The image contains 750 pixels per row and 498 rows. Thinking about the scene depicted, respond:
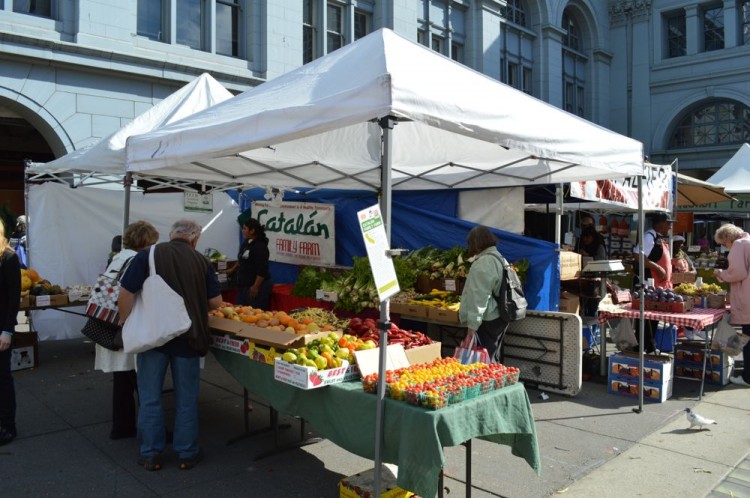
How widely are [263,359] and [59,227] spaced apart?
700 centimetres

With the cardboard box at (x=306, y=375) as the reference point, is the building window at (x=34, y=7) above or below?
above

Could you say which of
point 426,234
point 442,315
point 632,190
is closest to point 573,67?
point 632,190

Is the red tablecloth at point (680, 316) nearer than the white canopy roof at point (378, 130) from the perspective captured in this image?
No

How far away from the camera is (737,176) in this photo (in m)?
13.9

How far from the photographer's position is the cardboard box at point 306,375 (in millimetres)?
3732

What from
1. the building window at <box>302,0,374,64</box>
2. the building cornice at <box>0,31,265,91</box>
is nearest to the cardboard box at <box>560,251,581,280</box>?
the building cornice at <box>0,31,265,91</box>

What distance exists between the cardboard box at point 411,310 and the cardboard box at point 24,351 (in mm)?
4787

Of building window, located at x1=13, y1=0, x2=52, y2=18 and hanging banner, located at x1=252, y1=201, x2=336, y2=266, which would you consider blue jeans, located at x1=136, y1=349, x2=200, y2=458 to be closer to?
hanging banner, located at x1=252, y1=201, x2=336, y2=266

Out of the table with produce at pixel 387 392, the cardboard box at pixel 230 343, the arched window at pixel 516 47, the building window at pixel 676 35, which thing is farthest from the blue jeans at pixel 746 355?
the building window at pixel 676 35

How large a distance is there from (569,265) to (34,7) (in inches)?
454

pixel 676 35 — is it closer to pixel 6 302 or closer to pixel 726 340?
pixel 726 340

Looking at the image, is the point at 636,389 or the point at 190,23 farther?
the point at 190,23

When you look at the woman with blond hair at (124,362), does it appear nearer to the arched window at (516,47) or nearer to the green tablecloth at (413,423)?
the green tablecloth at (413,423)

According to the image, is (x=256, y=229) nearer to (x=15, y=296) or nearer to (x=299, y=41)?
(x=15, y=296)
